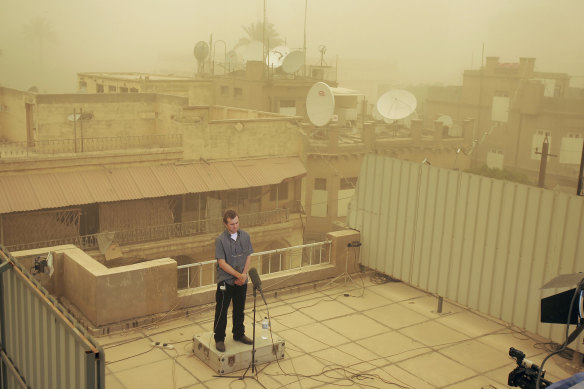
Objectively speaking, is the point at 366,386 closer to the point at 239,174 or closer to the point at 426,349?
the point at 426,349

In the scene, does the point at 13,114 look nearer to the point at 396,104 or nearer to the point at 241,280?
the point at 396,104

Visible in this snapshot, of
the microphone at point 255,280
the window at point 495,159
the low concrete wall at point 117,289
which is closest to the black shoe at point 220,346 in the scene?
the microphone at point 255,280

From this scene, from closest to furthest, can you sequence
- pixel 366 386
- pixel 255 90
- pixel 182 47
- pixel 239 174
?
pixel 366 386
pixel 239 174
pixel 255 90
pixel 182 47

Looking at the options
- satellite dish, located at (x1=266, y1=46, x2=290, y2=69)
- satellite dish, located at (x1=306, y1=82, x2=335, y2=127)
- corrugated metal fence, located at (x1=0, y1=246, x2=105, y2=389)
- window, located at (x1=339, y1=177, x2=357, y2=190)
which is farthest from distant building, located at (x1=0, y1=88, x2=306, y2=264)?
corrugated metal fence, located at (x1=0, y1=246, x2=105, y2=389)

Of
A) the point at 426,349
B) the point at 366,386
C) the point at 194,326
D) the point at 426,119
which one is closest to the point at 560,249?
the point at 426,349

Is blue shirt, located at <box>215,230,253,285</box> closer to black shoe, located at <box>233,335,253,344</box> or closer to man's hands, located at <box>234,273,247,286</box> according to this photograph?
man's hands, located at <box>234,273,247,286</box>

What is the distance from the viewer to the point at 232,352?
7.73 metres

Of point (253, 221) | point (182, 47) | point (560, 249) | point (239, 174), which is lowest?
point (253, 221)

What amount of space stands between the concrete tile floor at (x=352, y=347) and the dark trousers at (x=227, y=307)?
51 cm

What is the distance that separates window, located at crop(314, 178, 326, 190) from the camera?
36.6m

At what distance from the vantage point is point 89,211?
1014 inches

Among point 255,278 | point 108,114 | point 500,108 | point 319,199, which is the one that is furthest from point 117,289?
point 500,108

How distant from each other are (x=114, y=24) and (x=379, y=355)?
131 metres

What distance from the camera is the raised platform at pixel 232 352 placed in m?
7.67
